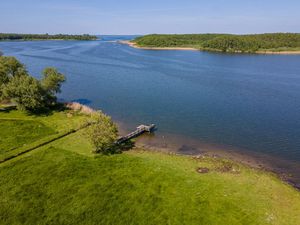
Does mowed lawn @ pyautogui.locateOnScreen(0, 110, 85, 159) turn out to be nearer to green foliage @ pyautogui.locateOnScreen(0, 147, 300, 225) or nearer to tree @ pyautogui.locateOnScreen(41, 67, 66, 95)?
green foliage @ pyautogui.locateOnScreen(0, 147, 300, 225)

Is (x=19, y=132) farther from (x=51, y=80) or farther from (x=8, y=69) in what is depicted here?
(x=8, y=69)

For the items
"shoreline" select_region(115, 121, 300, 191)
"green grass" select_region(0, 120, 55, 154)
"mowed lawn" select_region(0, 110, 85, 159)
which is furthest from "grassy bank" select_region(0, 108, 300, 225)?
"green grass" select_region(0, 120, 55, 154)

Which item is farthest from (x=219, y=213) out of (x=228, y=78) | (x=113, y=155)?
(x=228, y=78)

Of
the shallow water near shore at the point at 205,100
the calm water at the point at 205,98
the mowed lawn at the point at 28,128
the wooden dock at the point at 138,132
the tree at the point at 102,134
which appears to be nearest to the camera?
the tree at the point at 102,134

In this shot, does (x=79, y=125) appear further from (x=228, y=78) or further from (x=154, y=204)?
(x=228, y=78)

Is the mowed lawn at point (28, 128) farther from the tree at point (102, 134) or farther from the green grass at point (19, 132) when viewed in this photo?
the tree at point (102, 134)

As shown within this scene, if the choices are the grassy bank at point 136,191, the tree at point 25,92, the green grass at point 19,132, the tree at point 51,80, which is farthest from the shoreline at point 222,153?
the tree at point 51,80

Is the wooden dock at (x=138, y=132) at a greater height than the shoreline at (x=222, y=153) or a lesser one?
greater
